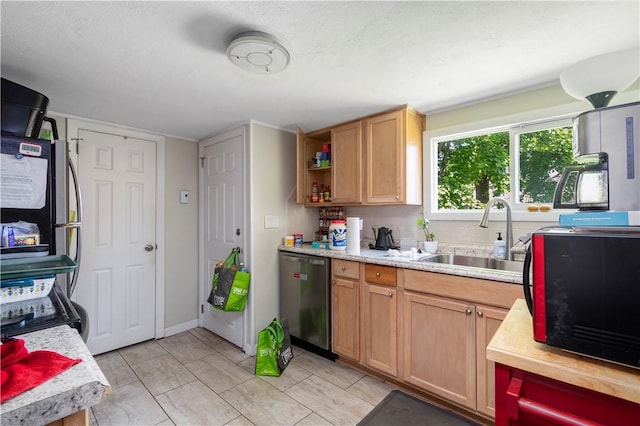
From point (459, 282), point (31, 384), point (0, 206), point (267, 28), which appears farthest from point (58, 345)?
point (459, 282)

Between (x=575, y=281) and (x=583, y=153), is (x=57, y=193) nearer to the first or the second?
(x=575, y=281)

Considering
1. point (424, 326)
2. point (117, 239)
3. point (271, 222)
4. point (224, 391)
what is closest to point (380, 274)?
point (424, 326)

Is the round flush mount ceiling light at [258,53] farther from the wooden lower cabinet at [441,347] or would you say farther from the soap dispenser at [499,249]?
the soap dispenser at [499,249]

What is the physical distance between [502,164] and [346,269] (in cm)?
149

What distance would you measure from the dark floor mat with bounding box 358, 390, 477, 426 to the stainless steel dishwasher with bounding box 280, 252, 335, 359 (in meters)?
0.83

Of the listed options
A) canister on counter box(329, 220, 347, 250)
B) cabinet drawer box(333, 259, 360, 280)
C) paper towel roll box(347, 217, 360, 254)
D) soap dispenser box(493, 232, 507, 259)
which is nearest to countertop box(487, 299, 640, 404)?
soap dispenser box(493, 232, 507, 259)

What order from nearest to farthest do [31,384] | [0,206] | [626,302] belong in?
1. [31,384]
2. [626,302]
3. [0,206]

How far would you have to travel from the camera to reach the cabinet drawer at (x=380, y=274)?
2.13m

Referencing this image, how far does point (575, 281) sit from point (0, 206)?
7.23 feet

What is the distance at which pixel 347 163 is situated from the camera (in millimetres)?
2734

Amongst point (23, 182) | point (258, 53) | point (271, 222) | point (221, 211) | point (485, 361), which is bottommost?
point (485, 361)

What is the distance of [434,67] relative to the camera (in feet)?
5.79

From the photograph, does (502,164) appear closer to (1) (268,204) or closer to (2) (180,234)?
(1) (268,204)

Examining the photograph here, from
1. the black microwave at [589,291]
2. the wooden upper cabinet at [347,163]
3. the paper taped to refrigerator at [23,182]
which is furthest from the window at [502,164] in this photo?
the paper taped to refrigerator at [23,182]
